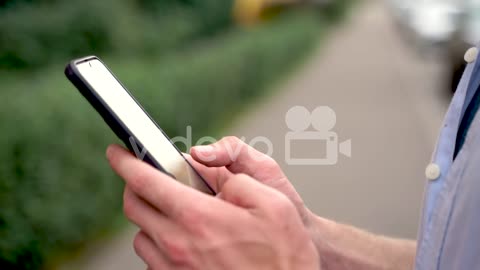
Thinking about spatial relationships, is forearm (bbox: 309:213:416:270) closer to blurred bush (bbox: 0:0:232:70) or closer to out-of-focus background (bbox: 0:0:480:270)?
out-of-focus background (bbox: 0:0:480:270)

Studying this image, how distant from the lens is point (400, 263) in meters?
1.74

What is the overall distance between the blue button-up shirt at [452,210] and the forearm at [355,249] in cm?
27

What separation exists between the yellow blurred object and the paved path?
5.02 feet

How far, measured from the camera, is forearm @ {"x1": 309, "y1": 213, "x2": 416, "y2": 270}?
168 centimetres

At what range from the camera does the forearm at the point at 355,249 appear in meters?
1.68

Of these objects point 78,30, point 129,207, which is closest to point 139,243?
point 129,207

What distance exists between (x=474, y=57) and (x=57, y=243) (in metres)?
3.65

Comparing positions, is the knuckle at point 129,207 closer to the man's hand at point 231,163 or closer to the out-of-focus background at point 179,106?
the man's hand at point 231,163

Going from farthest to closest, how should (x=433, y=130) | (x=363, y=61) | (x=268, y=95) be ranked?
1. (x=363, y=61)
2. (x=268, y=95)
3. (x=433, y=130)

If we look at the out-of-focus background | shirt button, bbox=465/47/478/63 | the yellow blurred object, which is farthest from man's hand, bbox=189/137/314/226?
the yellow blurred object

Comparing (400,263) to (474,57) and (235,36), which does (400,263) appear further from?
(235,36)

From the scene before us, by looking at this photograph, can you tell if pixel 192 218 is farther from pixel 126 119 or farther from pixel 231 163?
pixel 231 163

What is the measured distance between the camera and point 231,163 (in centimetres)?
149

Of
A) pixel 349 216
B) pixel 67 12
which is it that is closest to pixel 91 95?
pixel 349 216
